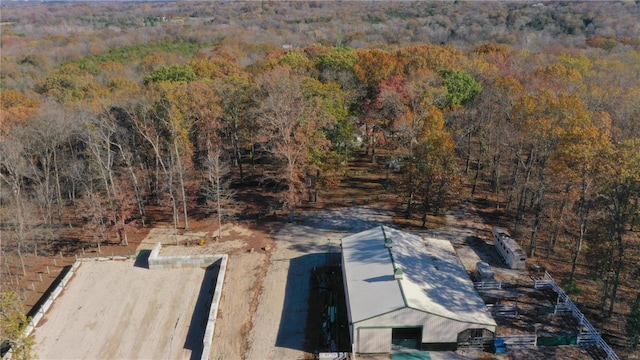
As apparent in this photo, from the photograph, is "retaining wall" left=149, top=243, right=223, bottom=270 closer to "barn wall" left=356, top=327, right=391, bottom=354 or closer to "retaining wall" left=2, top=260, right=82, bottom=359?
"retaining wall" left=2, top=260, right=82, bottom=359

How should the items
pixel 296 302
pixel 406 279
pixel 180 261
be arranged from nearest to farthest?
1. pixel 406 279
2. pixel 296 302
3. pixel 180 261

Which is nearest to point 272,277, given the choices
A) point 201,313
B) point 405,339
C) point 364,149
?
point 201,313

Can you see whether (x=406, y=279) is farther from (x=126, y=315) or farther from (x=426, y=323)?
(x=126, y=315)

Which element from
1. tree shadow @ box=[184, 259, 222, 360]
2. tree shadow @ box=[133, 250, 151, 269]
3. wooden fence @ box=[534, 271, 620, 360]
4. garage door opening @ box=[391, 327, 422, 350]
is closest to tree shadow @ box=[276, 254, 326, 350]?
tree shadow @ box=[184, 259, 222, 360]

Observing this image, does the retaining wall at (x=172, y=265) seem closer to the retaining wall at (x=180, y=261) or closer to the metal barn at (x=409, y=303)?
the retaining wall at (x=180, y=261)

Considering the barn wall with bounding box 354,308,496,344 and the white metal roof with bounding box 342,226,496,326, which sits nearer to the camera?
the barn wall with bounding box 354,308,496,344

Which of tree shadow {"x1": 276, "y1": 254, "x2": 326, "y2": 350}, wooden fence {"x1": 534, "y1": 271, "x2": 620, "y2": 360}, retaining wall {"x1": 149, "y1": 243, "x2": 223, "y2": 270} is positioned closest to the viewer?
wooden fence {"x1": 534, "y1": 271, "x2": 620, "y2": 360}
